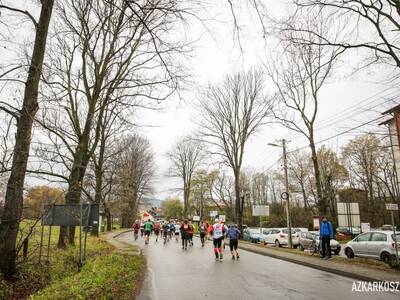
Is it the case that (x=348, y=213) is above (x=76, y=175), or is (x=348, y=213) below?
below

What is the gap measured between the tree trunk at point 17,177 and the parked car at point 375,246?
1423 centimetres

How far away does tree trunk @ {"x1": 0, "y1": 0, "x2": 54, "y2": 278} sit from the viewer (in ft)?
28.2

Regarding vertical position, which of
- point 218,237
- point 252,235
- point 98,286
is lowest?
point 252,235

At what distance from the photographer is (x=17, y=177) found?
344 inches

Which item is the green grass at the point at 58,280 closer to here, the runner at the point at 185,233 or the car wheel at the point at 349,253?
the runner at the point at 185,233

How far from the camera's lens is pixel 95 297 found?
21.4ft

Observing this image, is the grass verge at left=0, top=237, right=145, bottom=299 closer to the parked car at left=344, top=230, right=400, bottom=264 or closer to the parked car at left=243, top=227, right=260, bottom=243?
the parked car at left=344, top=230, right=400, bottom=264

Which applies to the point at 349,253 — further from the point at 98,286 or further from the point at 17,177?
the point at 17,177

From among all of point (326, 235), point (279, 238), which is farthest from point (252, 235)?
point (326, 235)

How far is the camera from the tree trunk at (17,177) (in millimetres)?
8602

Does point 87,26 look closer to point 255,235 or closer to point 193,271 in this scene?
point 193,271

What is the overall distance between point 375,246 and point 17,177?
51.4ft

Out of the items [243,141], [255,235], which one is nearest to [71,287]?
[243,141]

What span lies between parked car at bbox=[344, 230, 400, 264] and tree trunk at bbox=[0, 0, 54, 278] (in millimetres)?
14227
